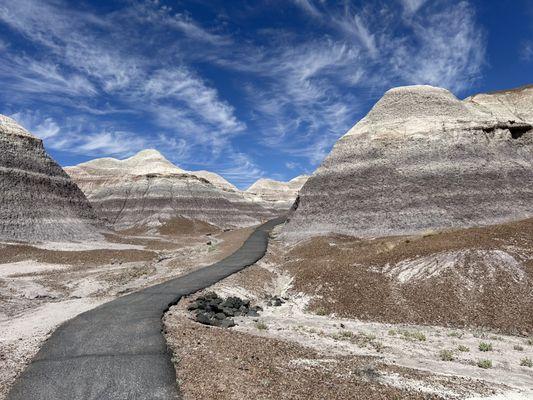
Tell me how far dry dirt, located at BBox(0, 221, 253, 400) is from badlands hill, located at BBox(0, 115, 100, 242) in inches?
199

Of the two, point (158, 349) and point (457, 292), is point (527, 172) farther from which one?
point (158, 349)

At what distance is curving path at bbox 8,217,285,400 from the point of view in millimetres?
9977

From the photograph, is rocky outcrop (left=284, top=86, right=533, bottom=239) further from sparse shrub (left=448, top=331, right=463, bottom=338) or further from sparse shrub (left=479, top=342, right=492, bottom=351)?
sparse shrub (left=479, top=342, right=492, bottom=351)

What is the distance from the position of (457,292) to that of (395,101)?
44.7 meters

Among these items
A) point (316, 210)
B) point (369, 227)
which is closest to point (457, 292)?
point (369, 227)

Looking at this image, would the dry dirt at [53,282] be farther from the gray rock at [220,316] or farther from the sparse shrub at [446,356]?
the sparse shrub at [446,356]

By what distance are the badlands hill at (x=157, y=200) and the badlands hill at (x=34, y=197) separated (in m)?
29.2

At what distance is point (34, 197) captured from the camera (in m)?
60.7

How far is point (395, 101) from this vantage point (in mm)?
61344

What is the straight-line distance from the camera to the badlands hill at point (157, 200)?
104m

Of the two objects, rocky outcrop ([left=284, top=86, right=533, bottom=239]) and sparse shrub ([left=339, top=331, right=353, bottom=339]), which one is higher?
rocky outcrop ([left=284, top=86, right=533, bottom=239])

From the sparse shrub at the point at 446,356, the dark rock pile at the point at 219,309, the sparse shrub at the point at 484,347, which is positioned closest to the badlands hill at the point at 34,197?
the dark rock pile at the point at 219,309

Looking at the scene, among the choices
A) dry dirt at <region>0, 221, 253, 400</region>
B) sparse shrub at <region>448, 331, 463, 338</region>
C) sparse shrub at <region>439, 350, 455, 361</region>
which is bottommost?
dry dirt at <region>0, 221, 253, 400</region>

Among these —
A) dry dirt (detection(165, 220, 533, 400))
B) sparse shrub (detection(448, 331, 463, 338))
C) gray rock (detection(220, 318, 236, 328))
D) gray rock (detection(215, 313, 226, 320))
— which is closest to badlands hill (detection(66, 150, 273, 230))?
dry dirt (detection(165, 220, 533, 400))
